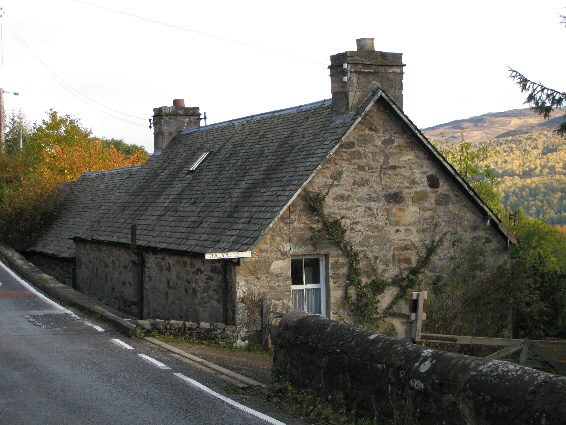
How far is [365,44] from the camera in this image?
Result: 569 inches

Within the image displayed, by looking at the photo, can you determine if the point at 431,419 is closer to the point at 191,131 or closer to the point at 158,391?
the point at 158,391

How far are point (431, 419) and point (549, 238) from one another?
20754mm

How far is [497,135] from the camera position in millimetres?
138250

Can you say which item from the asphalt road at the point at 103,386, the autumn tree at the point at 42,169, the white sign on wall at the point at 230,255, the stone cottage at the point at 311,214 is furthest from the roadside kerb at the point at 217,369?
the autumn tree at the point at 42,169

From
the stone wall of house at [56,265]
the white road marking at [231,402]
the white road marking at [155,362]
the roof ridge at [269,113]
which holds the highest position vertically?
the roof ridge at [269,113]

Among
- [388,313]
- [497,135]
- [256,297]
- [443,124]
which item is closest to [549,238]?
[388,313]

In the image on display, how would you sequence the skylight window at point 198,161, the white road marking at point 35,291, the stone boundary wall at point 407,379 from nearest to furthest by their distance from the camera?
the stone boundary wall at point 407,379 < the white road marking at point 35,291 < the skylight window at point 198,161

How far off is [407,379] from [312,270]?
24.0ft

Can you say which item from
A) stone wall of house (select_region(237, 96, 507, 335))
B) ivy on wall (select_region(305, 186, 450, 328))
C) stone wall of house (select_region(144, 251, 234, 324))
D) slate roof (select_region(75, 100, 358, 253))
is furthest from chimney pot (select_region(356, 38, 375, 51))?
stone wall of house (select_region(144, 251, 234, 324))

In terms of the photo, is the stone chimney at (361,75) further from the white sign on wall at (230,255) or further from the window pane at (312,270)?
the white sign on wall at (230,255)

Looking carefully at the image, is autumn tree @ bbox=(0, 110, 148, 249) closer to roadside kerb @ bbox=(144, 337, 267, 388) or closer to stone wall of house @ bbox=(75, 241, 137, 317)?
stone wall of house @ bbox=(75, 241, 137, 317)

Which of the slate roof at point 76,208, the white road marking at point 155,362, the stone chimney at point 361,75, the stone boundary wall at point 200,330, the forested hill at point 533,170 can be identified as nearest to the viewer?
the white road marking at point 155,362

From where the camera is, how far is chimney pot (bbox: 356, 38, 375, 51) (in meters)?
14.4

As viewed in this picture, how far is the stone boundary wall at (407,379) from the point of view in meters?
5.23
